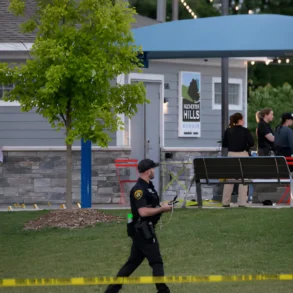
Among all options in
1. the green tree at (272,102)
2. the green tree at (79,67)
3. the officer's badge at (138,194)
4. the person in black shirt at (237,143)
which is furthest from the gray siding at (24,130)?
the green tree at (272,102)

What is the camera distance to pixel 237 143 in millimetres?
18500

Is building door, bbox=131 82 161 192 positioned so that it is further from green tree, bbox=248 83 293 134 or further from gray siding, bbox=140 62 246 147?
green tree, bbox=248 83 293 134

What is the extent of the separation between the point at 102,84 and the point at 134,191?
682 centimetres

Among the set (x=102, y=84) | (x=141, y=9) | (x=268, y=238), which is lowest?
(x=268, y=238)

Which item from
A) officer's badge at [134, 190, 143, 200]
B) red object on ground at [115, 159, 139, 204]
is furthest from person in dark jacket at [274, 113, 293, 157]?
officer's badge at [134, 190, 143, 200]

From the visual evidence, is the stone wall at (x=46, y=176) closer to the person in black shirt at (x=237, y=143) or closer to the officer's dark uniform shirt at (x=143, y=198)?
the person in black shirt at (x=237, y=143)

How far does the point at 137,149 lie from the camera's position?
2220 cm

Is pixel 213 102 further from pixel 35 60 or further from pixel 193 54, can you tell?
pixel 35 60

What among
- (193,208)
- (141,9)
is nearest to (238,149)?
(193,208)

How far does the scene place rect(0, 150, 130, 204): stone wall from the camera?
21344 millimetres

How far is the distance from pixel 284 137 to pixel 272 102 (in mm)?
21482

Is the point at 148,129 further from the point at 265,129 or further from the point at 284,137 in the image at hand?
the point at 284,137

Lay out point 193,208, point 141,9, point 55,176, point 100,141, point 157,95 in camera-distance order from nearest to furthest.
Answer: point 100,141
point 193,208
point 55,176
point 157,95
point 141,9

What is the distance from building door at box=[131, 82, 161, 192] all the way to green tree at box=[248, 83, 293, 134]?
1716 centimetres
